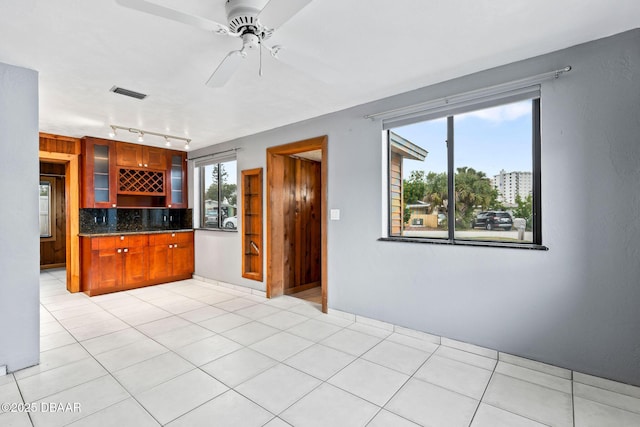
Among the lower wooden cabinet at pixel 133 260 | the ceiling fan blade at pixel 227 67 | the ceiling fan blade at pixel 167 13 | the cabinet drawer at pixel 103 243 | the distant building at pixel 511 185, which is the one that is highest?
the ceiling fan blade at pixel 167 13

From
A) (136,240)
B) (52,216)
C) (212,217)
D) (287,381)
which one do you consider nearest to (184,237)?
(212,217)

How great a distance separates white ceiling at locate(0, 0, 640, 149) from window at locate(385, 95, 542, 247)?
1.42 feet

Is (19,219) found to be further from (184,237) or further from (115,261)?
(184,237)

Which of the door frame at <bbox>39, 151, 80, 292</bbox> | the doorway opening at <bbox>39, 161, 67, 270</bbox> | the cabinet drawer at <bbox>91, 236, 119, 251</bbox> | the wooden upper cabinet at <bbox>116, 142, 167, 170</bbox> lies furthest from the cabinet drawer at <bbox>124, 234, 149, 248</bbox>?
the doorway opening at <bbox>39, 161, 67, 270</bbox>

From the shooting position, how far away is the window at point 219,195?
203 inches

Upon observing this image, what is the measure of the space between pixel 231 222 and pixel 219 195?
610 mm

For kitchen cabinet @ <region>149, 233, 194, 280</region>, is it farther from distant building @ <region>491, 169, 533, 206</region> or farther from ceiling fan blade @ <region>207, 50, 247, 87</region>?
distant building @ <region>491, 169, 533, 206</region>

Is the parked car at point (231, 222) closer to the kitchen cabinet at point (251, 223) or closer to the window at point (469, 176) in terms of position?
the kitchen cabinet at point (251, 223)

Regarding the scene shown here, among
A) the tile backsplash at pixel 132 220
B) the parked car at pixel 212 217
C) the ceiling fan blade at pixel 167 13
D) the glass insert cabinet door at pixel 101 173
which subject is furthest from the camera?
the parked car at pixel 212 217

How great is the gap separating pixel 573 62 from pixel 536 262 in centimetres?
149

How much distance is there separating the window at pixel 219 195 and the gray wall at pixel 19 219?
2647mm

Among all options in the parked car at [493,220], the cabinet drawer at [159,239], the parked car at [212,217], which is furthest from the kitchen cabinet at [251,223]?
the parked car at [493,220]

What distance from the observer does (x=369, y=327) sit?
3.28 m

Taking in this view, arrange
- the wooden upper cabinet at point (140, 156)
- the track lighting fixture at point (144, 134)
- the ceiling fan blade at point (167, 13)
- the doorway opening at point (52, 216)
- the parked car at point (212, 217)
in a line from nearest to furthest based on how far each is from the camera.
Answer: the ceiling fan blade at point (167, 13) < the track lighting fixture at point (144, 134) < the wooden upper cabinet at point (140, 156) < the parked car at point (212, 217) < the doorway opening at point (52, 216)
